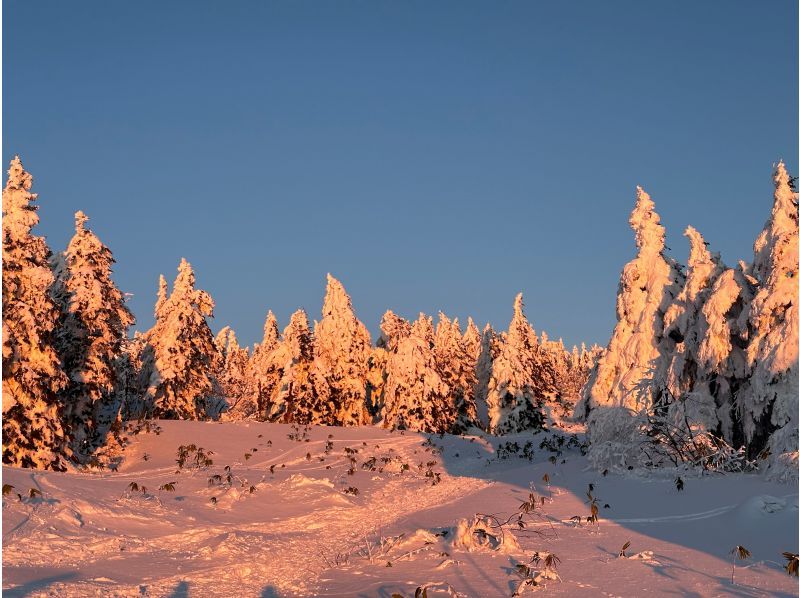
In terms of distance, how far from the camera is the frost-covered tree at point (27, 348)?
67.4 ft

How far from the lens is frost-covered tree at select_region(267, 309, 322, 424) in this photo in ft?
142

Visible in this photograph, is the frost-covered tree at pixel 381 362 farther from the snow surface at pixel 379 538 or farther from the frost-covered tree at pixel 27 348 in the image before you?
the snow surface at pixel 379 538

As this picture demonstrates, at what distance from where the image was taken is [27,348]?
70.3 ft

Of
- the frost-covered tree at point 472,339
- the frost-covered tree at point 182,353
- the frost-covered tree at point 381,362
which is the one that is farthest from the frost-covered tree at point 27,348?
the frost-covered tree at point 472,339

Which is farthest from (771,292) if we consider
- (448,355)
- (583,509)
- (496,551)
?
(448,355)

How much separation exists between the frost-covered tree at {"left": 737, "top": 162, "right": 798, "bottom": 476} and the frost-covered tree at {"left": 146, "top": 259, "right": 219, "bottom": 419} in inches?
1223

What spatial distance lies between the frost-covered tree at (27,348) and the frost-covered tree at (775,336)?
20.7m

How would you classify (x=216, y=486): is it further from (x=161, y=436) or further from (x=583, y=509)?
(x=161, y=436)

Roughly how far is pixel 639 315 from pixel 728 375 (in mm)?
9552

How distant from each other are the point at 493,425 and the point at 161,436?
2785 cm

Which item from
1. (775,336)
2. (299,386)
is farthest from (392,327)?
(775,336)

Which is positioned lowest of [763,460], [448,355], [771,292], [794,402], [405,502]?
[405,502]

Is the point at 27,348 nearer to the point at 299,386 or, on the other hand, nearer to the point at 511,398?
the point at 299,386

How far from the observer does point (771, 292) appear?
52.6ft
